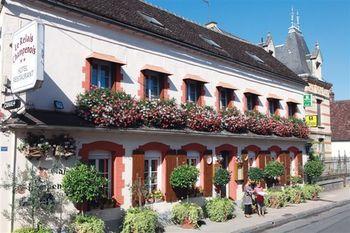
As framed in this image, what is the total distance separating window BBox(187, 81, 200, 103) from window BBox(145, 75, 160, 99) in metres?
1.77

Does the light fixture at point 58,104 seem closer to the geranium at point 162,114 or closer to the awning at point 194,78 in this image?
the geranium at point 162,114

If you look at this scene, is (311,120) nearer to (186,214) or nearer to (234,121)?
(234,121)

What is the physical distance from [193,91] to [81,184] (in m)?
7.64

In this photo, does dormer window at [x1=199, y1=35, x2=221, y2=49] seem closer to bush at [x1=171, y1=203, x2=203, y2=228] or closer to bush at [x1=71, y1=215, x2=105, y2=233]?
bush at [x1=171, y1=203, x2=203, y2=228]

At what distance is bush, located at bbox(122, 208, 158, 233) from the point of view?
39.6ft

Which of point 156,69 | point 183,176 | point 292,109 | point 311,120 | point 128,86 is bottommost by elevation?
point 183,176

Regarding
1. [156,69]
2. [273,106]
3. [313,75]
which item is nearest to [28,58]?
[156,69]

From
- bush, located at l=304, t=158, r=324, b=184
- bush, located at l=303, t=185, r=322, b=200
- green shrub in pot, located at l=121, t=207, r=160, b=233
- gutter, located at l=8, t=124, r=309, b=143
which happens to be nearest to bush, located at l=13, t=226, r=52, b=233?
gutter, located at l=8, t=124, r=309, b=143

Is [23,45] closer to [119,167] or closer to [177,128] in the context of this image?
[119,167]

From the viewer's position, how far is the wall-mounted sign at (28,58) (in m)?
9.36

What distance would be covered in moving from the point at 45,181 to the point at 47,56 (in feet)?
11.6

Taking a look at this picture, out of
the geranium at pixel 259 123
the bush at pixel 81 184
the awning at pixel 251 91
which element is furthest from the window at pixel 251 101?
the bush at pixel 81 184

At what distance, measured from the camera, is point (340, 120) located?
37938 millimetres

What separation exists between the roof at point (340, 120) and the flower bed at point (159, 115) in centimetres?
1890
